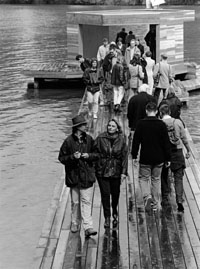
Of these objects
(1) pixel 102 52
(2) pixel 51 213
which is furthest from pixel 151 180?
(1) pixel 102 52

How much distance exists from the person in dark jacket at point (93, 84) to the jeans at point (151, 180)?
673 cm

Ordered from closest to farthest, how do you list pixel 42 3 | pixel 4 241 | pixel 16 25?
pixel 4 241 → pixel 16 25 → pixel 42 3

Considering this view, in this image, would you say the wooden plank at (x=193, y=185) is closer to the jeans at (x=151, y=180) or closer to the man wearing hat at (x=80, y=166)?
the jeans at (x=151, y=180)

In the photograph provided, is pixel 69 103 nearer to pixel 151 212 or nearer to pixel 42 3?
pixel 151 212

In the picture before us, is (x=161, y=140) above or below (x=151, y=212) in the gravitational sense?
above

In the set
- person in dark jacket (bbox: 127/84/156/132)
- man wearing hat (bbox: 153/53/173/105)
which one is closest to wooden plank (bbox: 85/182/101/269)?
person in dark jacket (bbox: 127/84/156/132)

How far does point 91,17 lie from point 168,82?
703 cm

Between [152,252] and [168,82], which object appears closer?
[152,252]

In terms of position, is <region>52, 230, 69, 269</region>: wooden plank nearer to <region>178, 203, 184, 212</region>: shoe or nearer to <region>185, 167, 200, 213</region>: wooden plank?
<region>178, 203, 184, 212</region>: shoe

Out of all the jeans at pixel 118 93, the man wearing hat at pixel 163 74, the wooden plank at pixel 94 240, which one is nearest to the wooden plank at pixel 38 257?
the wooden plank at pixel 94 240

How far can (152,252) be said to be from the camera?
30.7 ft

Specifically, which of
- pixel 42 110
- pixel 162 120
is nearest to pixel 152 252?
pixel 162 120

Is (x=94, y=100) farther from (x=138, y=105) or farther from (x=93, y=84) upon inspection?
(x=138, y=105)

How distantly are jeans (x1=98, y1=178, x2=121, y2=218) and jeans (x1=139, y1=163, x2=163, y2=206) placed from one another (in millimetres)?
590
